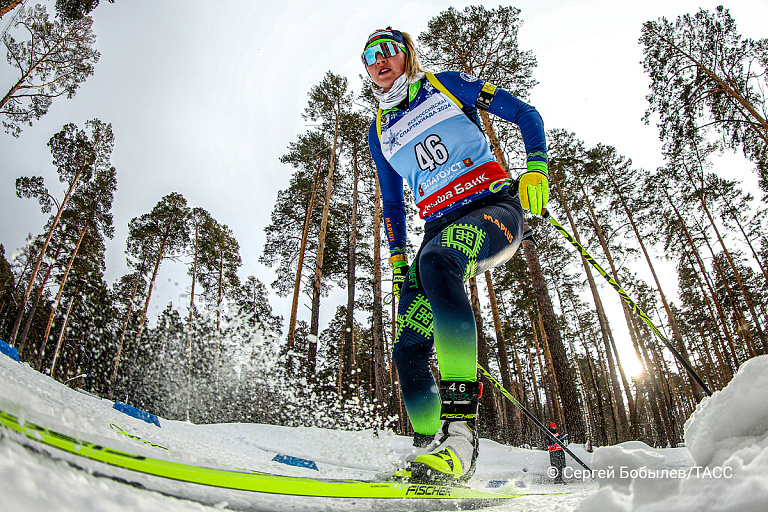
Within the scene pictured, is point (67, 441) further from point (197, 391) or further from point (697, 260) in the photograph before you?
point (697, 260)

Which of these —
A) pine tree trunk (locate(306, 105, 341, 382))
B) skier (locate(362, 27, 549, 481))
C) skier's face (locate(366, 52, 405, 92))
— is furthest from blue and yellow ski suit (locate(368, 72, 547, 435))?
pine tree trunk (locate(306, 105, 341, 382))

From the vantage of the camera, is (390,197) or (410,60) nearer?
(410,60)

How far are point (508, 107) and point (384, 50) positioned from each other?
793mm

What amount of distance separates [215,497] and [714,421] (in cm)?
104

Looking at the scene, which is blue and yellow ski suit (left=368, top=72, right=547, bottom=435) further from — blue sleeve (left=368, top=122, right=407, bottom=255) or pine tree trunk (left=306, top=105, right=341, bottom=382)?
pine tree trunk (left=306, top=105, right=341, bottom=382)

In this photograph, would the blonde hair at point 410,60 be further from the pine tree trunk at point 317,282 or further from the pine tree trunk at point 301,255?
the pine tree trunk at point 301,255

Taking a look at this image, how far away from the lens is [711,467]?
71cm

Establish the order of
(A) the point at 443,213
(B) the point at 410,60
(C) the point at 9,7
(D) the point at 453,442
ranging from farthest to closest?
(C) the point at 9,7
(B) the point at 410,60
(A) the point at 443,213
(D) the point at 453,442

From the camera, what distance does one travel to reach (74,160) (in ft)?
57.3


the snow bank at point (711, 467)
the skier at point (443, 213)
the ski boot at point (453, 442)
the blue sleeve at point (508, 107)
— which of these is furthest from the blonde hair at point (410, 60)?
the snow bank at point (711, 467)

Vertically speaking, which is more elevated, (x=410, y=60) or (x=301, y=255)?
(x=301, y=255)

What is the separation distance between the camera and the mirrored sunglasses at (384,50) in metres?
2.17

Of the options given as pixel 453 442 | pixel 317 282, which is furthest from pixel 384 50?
pixel 317 282

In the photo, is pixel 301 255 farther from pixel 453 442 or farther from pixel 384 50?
pixel 453 442
